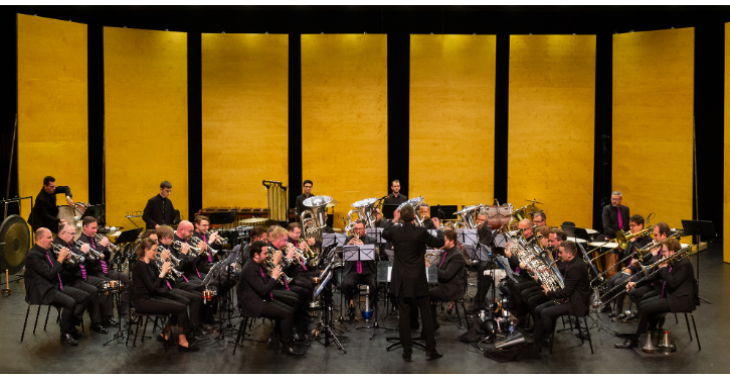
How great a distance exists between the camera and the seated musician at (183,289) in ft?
24.6

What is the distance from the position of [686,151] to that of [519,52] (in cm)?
389

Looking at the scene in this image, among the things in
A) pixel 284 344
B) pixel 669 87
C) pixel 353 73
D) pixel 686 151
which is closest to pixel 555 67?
pixel 669 87

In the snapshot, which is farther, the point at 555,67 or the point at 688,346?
the point at 555,67

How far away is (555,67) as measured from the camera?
1377 cm

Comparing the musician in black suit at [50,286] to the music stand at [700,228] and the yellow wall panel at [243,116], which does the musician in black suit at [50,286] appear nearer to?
the yellow wall panel at [243,116]

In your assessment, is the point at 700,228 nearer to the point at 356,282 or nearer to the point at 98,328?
the point at 356,282

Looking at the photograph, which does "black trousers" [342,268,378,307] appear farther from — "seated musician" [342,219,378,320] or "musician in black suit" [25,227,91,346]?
"musician in black suit" [25,227,91,346]

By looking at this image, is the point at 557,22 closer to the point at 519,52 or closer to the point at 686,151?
the point at 519,52

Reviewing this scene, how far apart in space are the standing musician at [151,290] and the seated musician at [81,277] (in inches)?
39.8

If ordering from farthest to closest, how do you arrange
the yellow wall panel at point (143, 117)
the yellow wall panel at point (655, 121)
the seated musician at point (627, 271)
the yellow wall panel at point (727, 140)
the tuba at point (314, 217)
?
1. the yellow wall panel at point (143, 117)
2. the yellow wall panel at point (655, 121)
3. the yellow wall panel at point (727, 140)
4. the tuba at point (314, 217)
5. the seated musician at point (627, 271)

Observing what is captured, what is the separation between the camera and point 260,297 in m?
7.07

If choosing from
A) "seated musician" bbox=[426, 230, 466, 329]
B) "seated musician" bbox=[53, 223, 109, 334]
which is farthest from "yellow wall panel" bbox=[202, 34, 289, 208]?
"seated musician" bbox=[426, 230, 466, 329]

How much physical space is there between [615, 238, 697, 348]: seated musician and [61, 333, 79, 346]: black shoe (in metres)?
6.22

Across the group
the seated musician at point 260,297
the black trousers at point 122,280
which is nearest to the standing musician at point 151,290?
the seated musician at point 260,297
